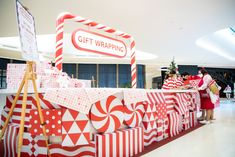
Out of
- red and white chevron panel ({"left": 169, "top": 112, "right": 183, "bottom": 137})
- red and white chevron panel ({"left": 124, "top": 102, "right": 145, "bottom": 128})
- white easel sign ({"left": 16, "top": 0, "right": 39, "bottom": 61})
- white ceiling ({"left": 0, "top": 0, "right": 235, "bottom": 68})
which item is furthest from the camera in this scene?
white ceiling ({"left": 0, "top": 0, "right": 235, "bottom": 68})

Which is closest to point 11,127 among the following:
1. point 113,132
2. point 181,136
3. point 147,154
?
point 113,132

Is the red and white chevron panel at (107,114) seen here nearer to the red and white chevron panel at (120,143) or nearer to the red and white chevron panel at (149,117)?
the red and white chevron panel at (120,143)

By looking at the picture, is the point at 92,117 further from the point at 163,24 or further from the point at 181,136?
the point at 163,24

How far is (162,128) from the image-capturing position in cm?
336

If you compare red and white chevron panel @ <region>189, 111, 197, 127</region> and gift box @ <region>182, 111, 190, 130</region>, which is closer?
gift box @ <region>182, 111, 190, 130</region>

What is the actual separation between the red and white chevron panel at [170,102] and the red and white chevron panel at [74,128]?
1986mm

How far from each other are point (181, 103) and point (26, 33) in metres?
3.29

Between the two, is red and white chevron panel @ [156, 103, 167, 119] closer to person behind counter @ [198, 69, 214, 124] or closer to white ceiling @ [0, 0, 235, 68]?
person behind counter @ [198, 69, 214, 124]

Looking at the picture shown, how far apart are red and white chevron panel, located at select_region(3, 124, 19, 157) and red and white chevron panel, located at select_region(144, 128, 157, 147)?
67.4 inches

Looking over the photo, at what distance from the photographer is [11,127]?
2.29 metres

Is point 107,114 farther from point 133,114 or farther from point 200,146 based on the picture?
point 200,146

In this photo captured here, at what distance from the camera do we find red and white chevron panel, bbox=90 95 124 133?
2.14 m

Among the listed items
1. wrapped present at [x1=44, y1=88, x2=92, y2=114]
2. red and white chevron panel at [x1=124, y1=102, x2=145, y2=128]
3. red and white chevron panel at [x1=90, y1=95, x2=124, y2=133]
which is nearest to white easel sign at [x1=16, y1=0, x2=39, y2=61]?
wrapped present at [x1=44, y1=88, x2=92, y2=114]

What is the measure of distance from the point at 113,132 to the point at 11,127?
1.19 meters
